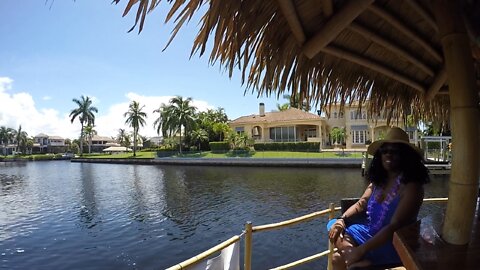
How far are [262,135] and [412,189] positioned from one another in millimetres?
46755

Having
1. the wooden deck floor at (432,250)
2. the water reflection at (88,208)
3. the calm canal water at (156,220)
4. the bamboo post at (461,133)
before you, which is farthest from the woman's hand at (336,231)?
the water reflection at (88,208)

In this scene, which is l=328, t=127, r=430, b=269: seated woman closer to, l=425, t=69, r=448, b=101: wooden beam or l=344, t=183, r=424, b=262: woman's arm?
l=344, t=183, r=424, b=262: woman's arm

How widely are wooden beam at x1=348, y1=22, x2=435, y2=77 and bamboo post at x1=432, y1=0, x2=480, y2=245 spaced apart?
621mm

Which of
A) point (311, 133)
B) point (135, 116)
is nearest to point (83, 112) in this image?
point (135, 116)

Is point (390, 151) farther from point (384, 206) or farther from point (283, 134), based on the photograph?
point (283, 134)

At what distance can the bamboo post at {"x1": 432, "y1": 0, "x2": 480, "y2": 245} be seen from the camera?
187cm

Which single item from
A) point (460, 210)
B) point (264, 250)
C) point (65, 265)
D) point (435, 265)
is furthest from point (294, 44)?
point (65, 265)

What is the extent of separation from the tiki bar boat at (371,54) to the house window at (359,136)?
42.0 metres

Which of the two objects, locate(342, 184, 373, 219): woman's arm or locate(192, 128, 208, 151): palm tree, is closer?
locate(342, 184, 373, 219): woman's arm

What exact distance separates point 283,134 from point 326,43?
45.4 meters

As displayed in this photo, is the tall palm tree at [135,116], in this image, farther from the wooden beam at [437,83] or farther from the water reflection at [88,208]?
the wooden beam at [437,83]

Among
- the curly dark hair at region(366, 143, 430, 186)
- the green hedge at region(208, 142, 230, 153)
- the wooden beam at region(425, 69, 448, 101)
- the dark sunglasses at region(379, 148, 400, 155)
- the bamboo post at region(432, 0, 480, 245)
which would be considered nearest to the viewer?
the bamboo post at region(432, 0, 480, 245)

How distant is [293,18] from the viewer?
2.25m

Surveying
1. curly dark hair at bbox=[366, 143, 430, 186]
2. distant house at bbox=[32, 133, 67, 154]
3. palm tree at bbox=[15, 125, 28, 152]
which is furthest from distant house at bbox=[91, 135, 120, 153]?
curly dark hair at bbox=[366, 143, 430, 186]
